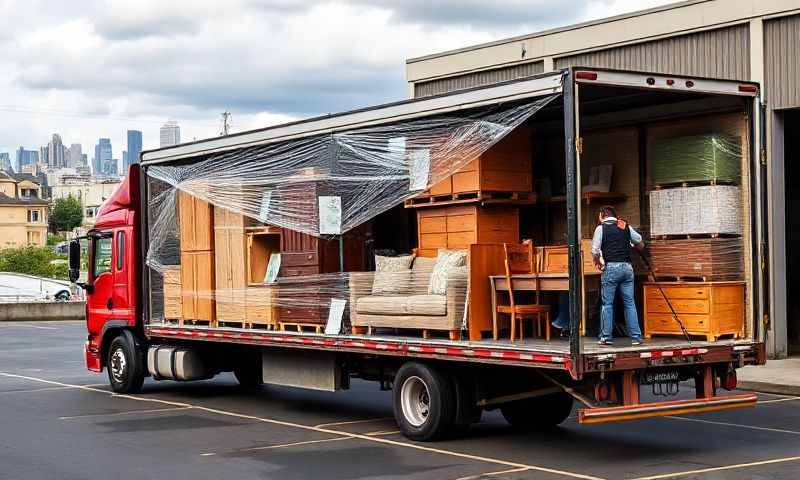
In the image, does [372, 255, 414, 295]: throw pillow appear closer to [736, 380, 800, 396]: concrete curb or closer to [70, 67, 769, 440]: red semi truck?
[70, 67, 769, 440]: red semi truck

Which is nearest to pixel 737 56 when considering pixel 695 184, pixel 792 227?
pixel 792 227

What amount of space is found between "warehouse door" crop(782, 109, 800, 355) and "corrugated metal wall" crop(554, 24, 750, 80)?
1.57 meters

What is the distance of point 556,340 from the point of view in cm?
1202

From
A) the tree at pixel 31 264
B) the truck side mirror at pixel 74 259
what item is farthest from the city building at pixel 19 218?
the truck side mirror at pixel 74 259

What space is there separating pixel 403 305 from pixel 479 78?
42.7 ft

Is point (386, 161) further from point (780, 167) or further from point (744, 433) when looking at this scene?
point (780, 167)

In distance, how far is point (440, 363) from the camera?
1222 centimetres

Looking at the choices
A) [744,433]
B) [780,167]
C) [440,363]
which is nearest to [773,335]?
[780,167]

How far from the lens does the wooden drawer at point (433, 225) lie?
12.9m

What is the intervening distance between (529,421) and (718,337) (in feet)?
7.86

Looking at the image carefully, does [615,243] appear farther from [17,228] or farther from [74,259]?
[17,228]

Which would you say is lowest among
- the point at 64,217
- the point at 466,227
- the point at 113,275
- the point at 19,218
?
the point at 113,275

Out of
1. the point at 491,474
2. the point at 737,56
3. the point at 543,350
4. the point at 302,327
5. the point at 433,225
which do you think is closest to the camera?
the point at 491,474

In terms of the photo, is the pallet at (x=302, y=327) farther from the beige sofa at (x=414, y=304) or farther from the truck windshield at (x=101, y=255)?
the truck windshield at (x=101, y=255)
